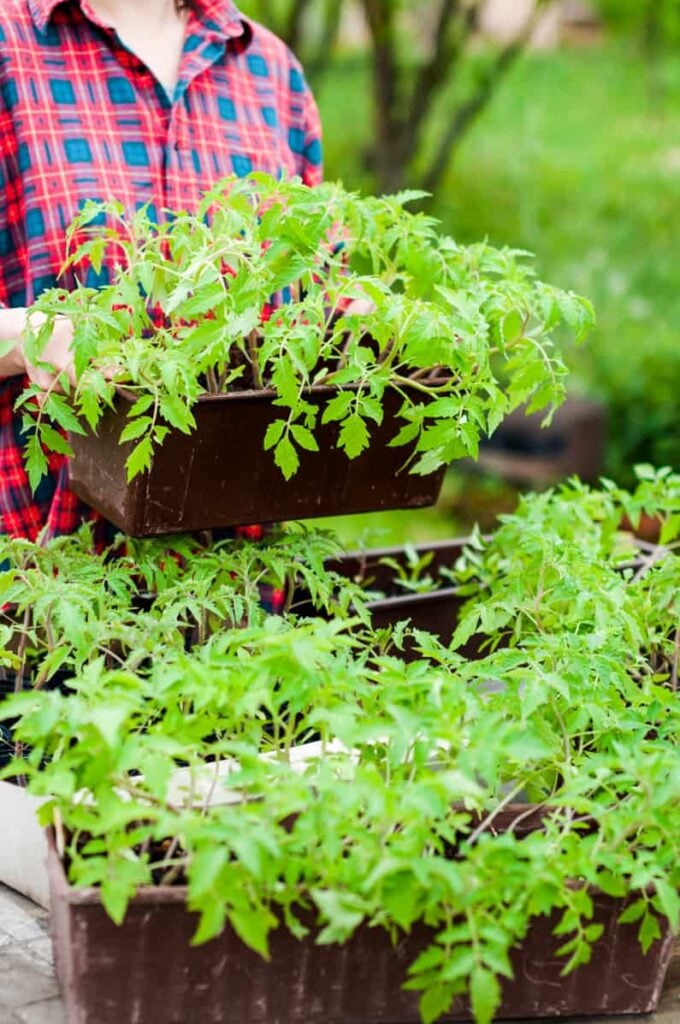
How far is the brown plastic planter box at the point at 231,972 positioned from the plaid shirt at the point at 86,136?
2.89 feet

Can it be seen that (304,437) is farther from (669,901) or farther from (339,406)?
(669,901)

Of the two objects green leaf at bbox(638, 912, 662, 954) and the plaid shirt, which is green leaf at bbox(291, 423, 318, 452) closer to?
the plaid shirt

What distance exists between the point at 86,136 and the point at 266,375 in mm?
489

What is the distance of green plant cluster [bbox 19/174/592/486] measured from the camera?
5.99 ft

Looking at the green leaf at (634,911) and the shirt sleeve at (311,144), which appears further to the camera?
the shirt sleeve at (311,144)

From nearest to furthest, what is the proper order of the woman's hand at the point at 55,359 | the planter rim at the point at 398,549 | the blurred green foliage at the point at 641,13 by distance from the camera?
1. the woman's hand at the point at 55,359
2. the planter rim at the point at 398,549
3. the blurred green foliage at the point at 641,13

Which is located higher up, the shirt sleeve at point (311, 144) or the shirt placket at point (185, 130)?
the shirt placket at point (185, 130)

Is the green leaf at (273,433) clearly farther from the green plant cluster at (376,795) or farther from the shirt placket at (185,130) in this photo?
the shirt placket at (185,130)

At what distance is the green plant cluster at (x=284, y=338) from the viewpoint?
183 centimetres

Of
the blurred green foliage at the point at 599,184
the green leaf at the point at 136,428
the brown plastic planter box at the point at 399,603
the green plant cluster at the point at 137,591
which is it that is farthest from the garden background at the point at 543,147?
the green leaf at the point at 136,428

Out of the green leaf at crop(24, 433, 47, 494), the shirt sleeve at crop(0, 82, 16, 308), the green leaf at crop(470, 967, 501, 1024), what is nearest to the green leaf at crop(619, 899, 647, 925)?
the green leaf at crop(470, 967, 501, 1024)

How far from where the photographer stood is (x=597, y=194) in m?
11.0

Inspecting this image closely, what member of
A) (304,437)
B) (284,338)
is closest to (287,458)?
(304,437)

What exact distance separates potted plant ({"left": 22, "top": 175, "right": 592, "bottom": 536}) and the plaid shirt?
237 mm
